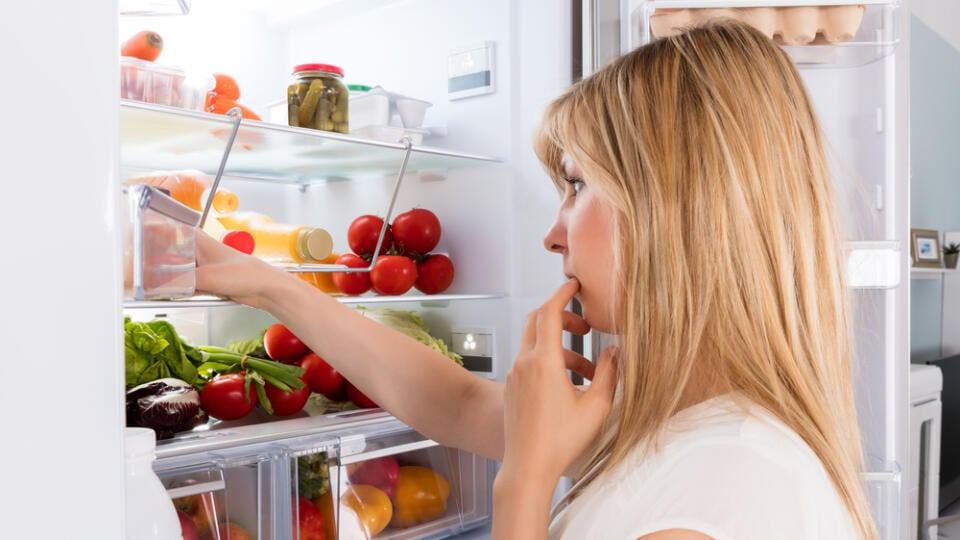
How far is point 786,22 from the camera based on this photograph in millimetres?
1293

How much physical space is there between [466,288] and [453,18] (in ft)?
2.00

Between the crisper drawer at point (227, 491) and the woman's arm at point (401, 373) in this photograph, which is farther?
the crisper drawer at point (227, 491)

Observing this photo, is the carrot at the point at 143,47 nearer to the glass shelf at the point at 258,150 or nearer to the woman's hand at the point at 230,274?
the glass shelf at the point at 258,150

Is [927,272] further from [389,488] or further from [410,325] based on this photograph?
[389,488]

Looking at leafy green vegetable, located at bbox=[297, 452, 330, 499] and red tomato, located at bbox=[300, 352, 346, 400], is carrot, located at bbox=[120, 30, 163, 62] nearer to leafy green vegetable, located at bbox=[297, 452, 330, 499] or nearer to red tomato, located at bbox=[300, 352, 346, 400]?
red tomato, located at bbox=[300, 352, 346, 400]

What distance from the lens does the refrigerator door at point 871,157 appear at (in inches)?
49.9

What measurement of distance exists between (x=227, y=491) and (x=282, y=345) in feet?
1.20

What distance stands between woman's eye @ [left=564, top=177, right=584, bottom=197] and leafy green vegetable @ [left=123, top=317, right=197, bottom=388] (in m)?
0.78

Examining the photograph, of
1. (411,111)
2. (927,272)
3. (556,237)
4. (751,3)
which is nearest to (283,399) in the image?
(411,111)

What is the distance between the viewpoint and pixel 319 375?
5.14ft

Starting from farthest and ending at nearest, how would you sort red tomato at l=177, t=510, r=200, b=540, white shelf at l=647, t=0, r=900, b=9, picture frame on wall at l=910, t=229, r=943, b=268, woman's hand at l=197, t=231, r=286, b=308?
1. picture frame on wall at l=910, t=229, r=943, b=268
2. white shelf at l=647, t=0, r=900, b=9
3. red tomato at l=177, t=510, r=200, b=540
4. woman's hand at l=197, t=231, r=286, b=308

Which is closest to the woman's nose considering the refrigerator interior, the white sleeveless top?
the white sleeveless top

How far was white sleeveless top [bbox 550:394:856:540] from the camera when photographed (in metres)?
0.63

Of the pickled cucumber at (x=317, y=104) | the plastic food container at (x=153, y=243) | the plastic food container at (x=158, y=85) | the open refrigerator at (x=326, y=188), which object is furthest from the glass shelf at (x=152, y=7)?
the pickled cucumber at (x=317, y=104)
